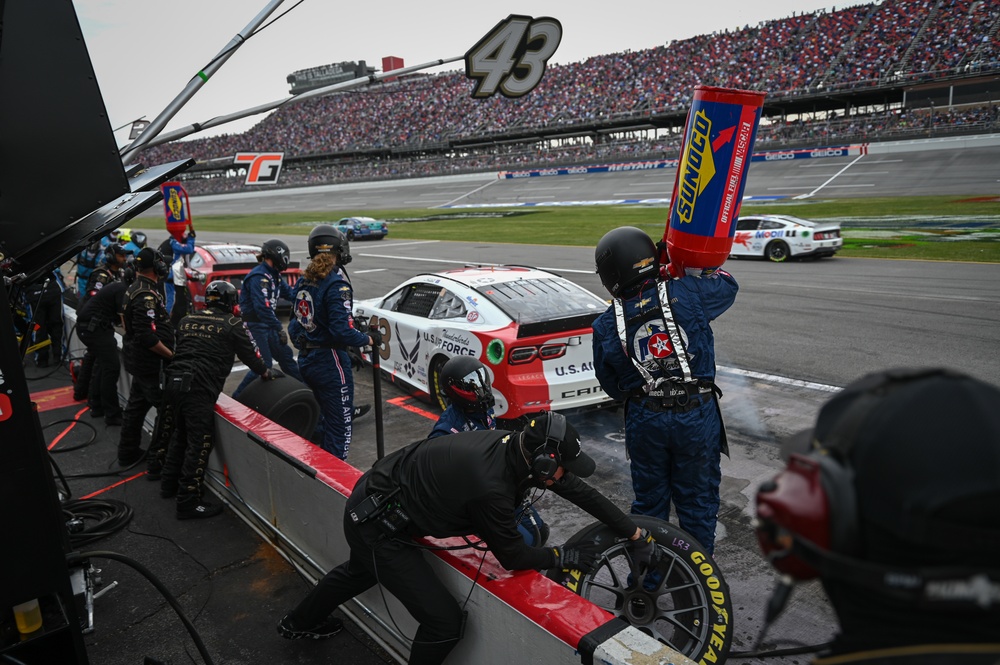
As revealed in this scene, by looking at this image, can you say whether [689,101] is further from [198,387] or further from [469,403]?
[469,403]

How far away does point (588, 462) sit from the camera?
3.12 metres

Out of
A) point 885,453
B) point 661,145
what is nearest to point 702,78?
point 661,145

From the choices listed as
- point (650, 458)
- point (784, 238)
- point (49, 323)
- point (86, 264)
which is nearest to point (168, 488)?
point (650, 458)

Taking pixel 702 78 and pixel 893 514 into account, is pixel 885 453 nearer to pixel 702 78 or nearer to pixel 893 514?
pixel 893 514

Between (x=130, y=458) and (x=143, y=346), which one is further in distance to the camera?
(x=130, y=458)

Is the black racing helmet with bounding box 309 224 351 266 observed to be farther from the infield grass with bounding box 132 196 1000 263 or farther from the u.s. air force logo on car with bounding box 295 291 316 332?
the infield grass with bounding box 132 196 1000 263

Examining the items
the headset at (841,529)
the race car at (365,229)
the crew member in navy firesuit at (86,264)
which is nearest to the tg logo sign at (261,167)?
the crew member in navy firesuit at (86,264)

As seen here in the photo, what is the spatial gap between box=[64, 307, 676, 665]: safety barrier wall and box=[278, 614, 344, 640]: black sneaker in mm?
165

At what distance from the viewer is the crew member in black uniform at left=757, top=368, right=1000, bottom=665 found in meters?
1.15

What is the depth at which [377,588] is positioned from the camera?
3.94 m

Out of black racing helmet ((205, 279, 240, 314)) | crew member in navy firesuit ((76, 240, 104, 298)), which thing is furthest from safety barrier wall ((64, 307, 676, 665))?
crew member in navy firesuit ((76, 240, 104, 298))

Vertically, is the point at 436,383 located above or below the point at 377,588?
below

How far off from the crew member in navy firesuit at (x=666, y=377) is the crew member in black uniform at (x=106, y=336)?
5.89 metres

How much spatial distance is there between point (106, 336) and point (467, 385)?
230 inches
